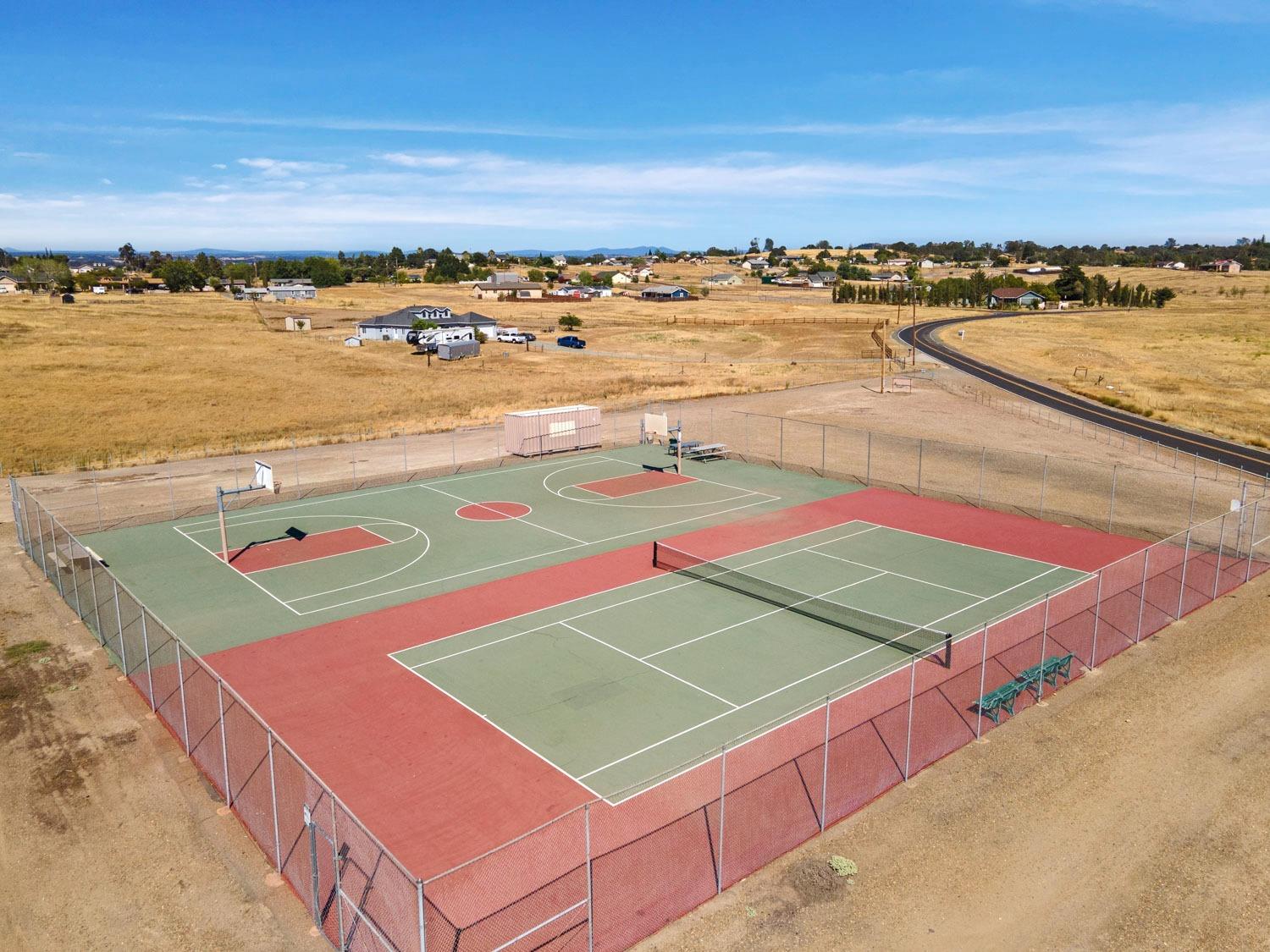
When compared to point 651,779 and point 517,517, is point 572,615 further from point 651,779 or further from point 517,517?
point 517,517

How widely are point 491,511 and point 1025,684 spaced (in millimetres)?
24881

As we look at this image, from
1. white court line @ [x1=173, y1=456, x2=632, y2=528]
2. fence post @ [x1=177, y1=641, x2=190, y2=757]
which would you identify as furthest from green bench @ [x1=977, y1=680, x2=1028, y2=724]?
white court line @ [x1=173, y1=456, x2=632, y2=528]

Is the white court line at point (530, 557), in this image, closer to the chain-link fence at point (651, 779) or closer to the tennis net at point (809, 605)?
the tennis net at point (809, 605)

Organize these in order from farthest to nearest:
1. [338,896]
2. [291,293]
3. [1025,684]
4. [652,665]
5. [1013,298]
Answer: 1. [291,293]
2. [1013,298]
3. [652,665]
4. [1025,684]
5. [338,896]

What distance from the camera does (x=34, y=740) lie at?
21.2 metres

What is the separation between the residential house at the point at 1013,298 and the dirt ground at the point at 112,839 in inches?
7428

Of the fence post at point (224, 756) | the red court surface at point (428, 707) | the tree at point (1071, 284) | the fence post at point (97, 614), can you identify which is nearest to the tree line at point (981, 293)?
the tree at point (1071, 284)

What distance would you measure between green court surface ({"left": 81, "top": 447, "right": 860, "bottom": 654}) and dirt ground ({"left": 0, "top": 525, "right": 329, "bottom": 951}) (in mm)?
4329

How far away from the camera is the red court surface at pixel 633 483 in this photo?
44.6 metres

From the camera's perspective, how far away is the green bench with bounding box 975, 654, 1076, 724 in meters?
21.5

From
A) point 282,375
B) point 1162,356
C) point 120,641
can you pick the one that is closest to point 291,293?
point 282,375

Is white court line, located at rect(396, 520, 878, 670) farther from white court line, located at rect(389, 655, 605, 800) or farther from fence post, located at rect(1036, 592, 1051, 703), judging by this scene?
fence post, located at rect(1036, 592, 1051, 703)

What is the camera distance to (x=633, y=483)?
46219 millimetres

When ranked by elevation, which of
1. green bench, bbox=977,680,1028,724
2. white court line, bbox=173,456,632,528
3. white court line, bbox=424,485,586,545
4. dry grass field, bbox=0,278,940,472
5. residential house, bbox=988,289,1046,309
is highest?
residential house, bbox=988,289,1046,309
